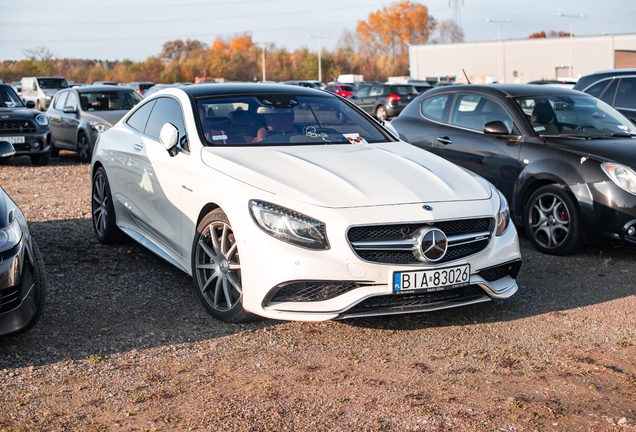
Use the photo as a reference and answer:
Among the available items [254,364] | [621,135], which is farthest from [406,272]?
[621,135]

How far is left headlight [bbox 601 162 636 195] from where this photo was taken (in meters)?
6.61

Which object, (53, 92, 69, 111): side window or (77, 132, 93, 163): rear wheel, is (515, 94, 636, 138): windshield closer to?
(77, 132, 93, 163): rear wheel

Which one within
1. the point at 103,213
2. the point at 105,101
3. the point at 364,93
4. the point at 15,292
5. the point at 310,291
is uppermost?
the point at 364,93

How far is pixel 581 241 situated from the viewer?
6.89m

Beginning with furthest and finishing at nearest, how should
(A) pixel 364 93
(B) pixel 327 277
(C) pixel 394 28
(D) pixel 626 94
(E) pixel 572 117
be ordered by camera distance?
(C) pixel 394 28
(A) pixel 364 93
(D) pixel 626 94
(E) pixel 572 117
(B) pixel 327 277

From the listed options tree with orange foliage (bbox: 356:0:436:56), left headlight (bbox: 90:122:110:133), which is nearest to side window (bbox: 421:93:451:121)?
left headlight (bbox: 90:122:110:133)

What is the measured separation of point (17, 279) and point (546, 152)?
4.94 m

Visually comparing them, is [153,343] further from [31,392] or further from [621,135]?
[621,135]

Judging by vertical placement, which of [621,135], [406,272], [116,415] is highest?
[621,135]

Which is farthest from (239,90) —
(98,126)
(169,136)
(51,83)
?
(51,83)

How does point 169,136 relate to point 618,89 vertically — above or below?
below

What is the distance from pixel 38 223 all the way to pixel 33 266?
4.36m

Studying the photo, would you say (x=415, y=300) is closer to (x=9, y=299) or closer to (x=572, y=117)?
(x=9, y=299)

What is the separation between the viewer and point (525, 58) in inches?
3223
